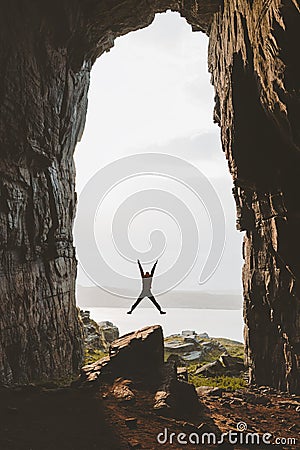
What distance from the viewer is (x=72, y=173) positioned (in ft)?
82.4

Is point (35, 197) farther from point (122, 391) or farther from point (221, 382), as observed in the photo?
point (221, 382)

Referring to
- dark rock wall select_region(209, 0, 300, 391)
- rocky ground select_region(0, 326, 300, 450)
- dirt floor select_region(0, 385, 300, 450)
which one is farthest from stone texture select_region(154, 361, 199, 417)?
→ dark rock wall select_region(209, 0, 300, 391)

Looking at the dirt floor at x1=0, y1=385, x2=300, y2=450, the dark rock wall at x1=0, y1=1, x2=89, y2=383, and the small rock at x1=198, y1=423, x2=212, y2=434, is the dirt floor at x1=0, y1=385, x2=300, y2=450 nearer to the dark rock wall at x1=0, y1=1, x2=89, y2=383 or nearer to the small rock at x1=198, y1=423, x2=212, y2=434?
the small rock at x1=198, y1=423, x2=212, y2=434

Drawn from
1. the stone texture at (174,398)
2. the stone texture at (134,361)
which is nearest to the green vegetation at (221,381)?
the stone texture at (134,361)

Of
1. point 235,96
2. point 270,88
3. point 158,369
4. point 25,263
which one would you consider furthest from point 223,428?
point 25,263

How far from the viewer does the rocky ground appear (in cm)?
948

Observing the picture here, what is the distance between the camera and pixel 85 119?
2706 centimetres

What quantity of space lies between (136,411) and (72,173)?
1685 centimetres

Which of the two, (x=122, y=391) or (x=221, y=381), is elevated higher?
(x=122, y=391)

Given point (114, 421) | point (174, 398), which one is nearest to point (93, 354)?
point (174, 398)

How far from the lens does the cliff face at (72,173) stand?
14180mm

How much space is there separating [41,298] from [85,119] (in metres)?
12.8

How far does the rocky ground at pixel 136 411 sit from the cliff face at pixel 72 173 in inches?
179

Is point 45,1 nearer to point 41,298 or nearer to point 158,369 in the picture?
point 41,298
